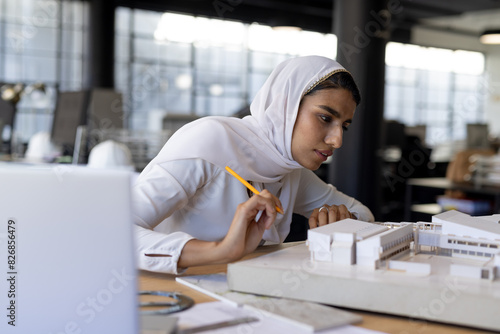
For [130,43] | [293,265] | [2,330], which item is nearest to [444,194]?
[293,265]

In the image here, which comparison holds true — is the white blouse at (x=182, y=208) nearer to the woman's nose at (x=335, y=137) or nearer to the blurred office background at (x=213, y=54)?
the woman's nose at (x=335, y=137)

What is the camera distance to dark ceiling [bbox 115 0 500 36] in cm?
1023

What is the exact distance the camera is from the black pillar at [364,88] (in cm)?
371

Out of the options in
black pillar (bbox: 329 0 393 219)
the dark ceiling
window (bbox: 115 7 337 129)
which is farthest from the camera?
window (bbox: 115 7 337 129)

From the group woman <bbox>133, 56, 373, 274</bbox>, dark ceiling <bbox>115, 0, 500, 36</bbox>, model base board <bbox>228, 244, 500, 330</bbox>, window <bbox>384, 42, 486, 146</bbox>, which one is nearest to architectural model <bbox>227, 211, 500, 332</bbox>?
model base board <bbox>228, 244, 500, 330</bbox>

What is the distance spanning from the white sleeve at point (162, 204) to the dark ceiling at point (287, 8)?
29.7 ft

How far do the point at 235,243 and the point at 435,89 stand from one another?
43.5ft

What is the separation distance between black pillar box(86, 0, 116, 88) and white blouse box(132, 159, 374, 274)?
8.22 meters

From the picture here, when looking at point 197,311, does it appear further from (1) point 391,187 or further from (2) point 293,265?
(1) point 391,187

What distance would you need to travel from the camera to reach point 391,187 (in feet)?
20.4

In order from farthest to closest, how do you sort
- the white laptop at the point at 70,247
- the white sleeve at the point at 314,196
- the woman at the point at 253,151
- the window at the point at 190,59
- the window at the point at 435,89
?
1. the window at the point at 435,89
2. the window at the point at 190,59
3. the white sleeve at the point at 314,196
4. the woman at the point at 253,151
5. the white laptop at the point at 70,247

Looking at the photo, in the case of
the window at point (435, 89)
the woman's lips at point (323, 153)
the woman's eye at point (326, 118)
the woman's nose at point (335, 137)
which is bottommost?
the woman's lips at point (323, 153)

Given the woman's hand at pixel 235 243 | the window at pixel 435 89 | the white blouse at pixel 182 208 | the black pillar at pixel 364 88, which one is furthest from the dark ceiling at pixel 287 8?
the woman's hand at pixel 235 243

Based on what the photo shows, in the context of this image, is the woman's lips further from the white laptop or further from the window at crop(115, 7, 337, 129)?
the window at crop(115, 7, 337, 129)
